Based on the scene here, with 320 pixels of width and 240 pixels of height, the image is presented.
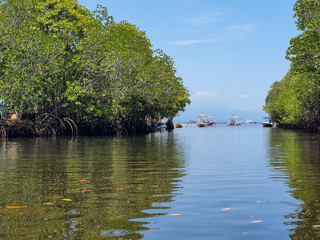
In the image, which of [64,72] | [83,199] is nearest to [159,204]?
[83,199]

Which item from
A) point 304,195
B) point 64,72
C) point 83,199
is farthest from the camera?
point 64,72

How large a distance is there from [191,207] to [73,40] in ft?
100

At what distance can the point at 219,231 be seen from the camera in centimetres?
500

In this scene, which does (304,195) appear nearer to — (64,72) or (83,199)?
(83,199)

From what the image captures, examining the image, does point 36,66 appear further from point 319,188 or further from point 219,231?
point 219,231

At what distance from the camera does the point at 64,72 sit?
35.6 meters

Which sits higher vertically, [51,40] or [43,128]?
[51,40]

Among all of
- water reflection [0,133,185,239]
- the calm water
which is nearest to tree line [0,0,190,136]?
water reflection [0,133,185,239]

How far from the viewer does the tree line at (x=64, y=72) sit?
29.7m

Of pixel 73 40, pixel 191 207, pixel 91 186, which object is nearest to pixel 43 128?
pixel 73 40

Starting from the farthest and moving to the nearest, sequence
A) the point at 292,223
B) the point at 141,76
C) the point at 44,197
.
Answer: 1. the point at 141,76
2. the point at 44,197
3. the point at 292,223

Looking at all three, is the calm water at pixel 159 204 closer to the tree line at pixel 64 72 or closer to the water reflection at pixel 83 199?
the water reflection at pixel 83 199

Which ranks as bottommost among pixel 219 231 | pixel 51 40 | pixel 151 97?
pixel 219 231

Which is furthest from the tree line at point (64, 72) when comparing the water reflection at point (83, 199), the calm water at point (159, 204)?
the calm water at point (159, 204)
